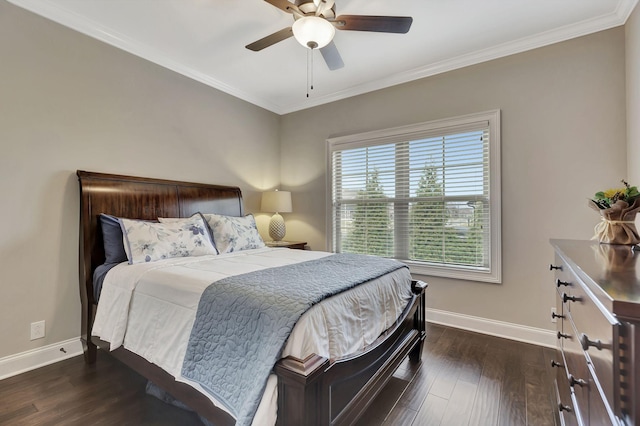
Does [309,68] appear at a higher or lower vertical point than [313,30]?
higher

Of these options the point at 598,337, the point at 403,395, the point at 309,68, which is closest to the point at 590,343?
the point at 598,337

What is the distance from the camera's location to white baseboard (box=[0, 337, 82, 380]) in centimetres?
206

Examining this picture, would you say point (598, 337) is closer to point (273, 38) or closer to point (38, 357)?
point (273, 38)

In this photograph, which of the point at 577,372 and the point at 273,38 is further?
the point at 273,38

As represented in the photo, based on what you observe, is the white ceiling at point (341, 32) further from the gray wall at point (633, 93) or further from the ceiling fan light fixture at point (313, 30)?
the ceiling fan light fixture at point (313, 30)

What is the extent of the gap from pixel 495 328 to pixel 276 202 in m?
2.79

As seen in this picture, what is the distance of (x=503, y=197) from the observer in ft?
9.07

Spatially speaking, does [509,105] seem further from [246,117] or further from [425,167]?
[246,117]

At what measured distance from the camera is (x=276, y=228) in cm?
391

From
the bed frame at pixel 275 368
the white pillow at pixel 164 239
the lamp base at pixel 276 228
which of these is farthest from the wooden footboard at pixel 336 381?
the lamp base at pixel 276 228

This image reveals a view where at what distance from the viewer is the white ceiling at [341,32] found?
87.7 inches

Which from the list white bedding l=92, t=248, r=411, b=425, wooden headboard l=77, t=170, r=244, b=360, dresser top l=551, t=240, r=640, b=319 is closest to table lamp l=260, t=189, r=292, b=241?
wooden headboard l=77, t=170, r=244, b=360

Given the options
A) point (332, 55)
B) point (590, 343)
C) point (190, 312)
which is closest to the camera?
point (590, 343)

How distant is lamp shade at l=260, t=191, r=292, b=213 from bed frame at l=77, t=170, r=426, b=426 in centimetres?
47
